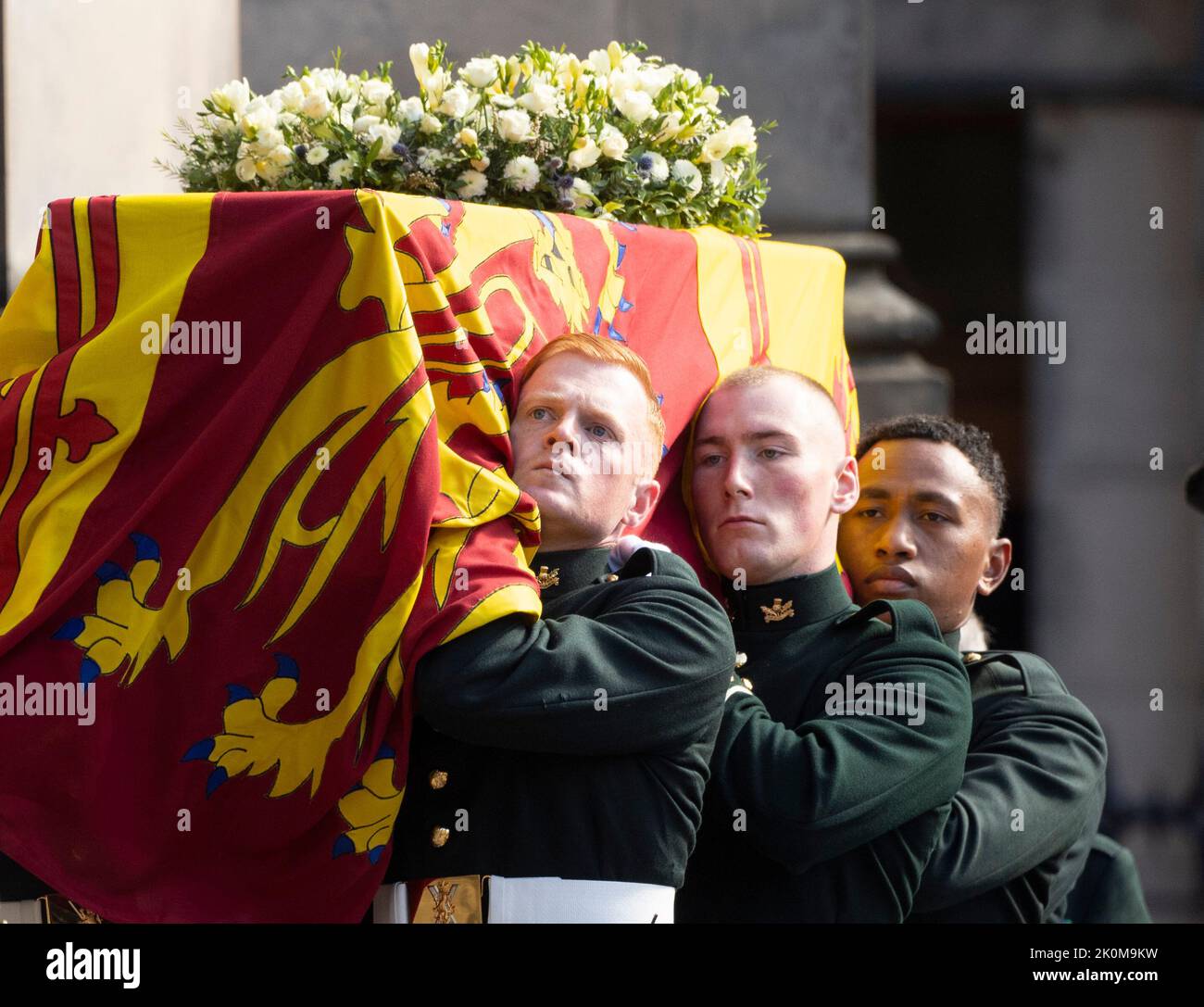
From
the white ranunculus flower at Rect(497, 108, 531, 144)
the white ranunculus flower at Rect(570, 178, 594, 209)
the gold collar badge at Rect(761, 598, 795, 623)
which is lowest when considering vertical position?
the gold collar badge at Rect(761, 598, 795, 623)

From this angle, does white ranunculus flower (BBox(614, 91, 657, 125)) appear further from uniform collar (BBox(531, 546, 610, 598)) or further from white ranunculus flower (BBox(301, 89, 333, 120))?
uniform collar (BBox(531, 546, 610, 598))

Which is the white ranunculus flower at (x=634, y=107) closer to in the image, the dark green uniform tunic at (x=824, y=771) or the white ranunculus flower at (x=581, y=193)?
the white ranunculus flower at (x=581, y=193)

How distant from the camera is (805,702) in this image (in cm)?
301

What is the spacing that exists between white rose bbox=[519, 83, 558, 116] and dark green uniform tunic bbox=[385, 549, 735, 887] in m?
1.09

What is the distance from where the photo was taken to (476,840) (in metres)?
2.61

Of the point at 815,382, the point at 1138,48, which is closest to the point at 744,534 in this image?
the point at 815,382

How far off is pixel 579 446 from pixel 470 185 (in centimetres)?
74

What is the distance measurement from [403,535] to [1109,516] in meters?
5.47

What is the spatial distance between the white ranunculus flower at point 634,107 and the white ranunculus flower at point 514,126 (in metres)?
0.23

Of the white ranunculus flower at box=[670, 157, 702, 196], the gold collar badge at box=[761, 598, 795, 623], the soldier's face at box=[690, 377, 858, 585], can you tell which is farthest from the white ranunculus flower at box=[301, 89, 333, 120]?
the gold collar badge at box=[761, 598, 795, 623]

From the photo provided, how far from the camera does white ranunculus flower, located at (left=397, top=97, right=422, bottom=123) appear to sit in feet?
10.7

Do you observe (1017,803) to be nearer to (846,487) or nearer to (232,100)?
(846,487)

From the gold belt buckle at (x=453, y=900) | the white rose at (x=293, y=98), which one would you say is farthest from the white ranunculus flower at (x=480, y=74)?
the gold belt buckle at (x=453, y=900)

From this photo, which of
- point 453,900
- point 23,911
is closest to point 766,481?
point 453,900
